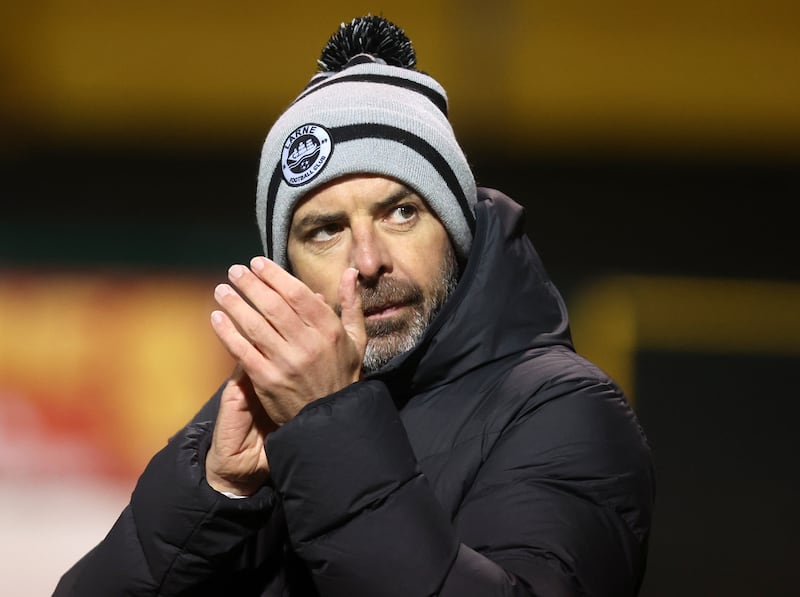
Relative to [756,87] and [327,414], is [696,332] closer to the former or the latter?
[756,87]

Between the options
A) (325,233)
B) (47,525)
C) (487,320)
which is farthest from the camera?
(47,525)

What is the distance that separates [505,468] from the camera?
49.8 inches

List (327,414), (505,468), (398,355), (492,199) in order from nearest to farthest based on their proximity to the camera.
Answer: (327,414) → (505,468) → (398,355) → (492,199)

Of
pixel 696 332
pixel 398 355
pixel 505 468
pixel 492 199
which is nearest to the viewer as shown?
pixel 505 468

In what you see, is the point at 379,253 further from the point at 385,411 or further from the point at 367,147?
the point at 385,411

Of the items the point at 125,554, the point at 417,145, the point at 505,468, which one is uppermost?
the point at 417,145

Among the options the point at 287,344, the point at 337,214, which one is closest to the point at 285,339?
the point at 287,344

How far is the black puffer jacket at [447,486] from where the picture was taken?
3.53ft

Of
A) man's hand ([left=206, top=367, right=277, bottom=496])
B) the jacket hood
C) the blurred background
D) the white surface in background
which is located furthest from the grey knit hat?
the white surface in background

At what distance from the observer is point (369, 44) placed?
5.99ft

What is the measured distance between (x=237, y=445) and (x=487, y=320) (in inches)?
13.7

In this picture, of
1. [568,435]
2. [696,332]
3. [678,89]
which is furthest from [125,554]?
[678,89]

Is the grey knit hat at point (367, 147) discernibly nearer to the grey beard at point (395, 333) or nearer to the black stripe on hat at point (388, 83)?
the black stripe on hat at point (388, 83)

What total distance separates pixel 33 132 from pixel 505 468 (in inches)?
89.1
